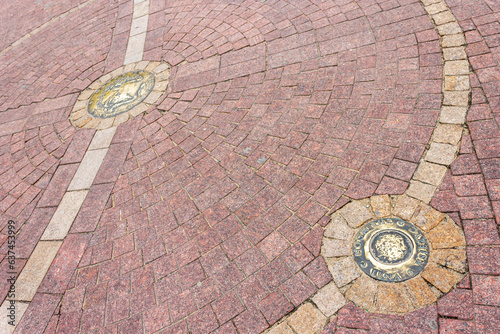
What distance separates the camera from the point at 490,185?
2.80m

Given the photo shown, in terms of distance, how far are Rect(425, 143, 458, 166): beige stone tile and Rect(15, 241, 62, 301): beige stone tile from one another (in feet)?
12.7

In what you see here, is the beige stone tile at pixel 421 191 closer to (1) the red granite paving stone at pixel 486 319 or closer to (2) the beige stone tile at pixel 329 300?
(1) the red granite paving stone at pixel 486 319

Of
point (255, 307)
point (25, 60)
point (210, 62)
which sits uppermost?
point (25, 60)

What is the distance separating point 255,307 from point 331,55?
3.30 meters

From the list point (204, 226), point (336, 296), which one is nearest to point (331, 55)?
point (204, 226)

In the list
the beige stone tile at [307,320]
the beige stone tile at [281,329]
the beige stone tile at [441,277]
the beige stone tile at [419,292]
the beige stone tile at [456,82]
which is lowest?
the beige stone tile at [441,277]

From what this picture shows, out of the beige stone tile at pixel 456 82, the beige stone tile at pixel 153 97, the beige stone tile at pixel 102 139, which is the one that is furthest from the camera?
the beige stone tile at pixel 153 97

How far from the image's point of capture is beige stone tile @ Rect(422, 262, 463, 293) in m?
2.38

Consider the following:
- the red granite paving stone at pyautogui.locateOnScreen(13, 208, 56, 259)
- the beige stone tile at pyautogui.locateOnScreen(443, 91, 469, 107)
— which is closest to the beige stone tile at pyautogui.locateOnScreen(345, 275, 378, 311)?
the beige stone tile at pyautogui.locateOnScreen(443, 91, 469, 107)

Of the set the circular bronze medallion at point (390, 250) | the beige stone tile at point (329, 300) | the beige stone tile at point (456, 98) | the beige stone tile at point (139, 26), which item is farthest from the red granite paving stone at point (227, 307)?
the beige stone tile at point (139, 26)

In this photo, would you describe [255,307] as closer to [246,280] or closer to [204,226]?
[246,280]

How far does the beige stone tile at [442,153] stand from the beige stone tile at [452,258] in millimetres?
875

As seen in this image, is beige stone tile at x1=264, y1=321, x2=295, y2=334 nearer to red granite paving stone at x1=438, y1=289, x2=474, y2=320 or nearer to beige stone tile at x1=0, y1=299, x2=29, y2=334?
red granite paving stone at x1=438, y1=289, x2=474, y2=320

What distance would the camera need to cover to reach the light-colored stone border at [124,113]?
15.5 feet
